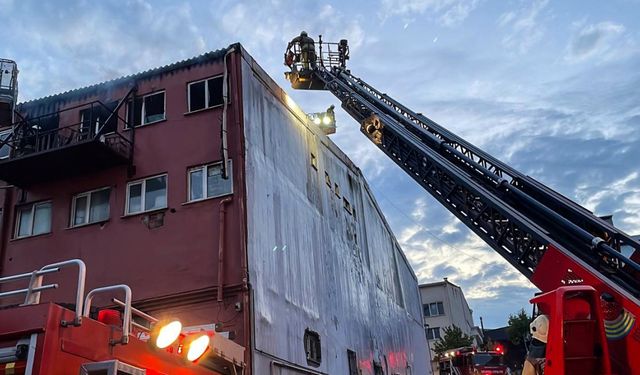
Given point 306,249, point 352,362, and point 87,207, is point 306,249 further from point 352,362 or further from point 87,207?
point 87,207

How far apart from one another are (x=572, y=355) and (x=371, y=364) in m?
18.1

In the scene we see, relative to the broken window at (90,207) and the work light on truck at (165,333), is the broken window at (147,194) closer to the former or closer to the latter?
the broken window at (90,207)

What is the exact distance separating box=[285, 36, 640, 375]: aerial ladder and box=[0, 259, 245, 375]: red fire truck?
17.0ft

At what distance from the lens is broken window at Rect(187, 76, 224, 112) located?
17125mm

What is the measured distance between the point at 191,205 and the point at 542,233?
9.52 metres

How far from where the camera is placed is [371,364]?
23688 millimetres

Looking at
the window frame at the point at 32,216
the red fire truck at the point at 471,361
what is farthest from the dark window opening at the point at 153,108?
the red fire truck at the point at 471,361

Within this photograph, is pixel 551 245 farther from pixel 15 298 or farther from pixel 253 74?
pixel 15 298

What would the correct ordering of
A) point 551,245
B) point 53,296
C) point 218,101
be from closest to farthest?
point 551,245 → point 53,296 → point 218,101

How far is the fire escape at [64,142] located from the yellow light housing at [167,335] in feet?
31.4

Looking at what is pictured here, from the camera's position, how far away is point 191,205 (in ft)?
51.5

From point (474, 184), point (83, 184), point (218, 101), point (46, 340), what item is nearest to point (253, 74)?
point (218, 101)

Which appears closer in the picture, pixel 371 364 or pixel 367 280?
pixel 371 364

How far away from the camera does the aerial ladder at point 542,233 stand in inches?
259
